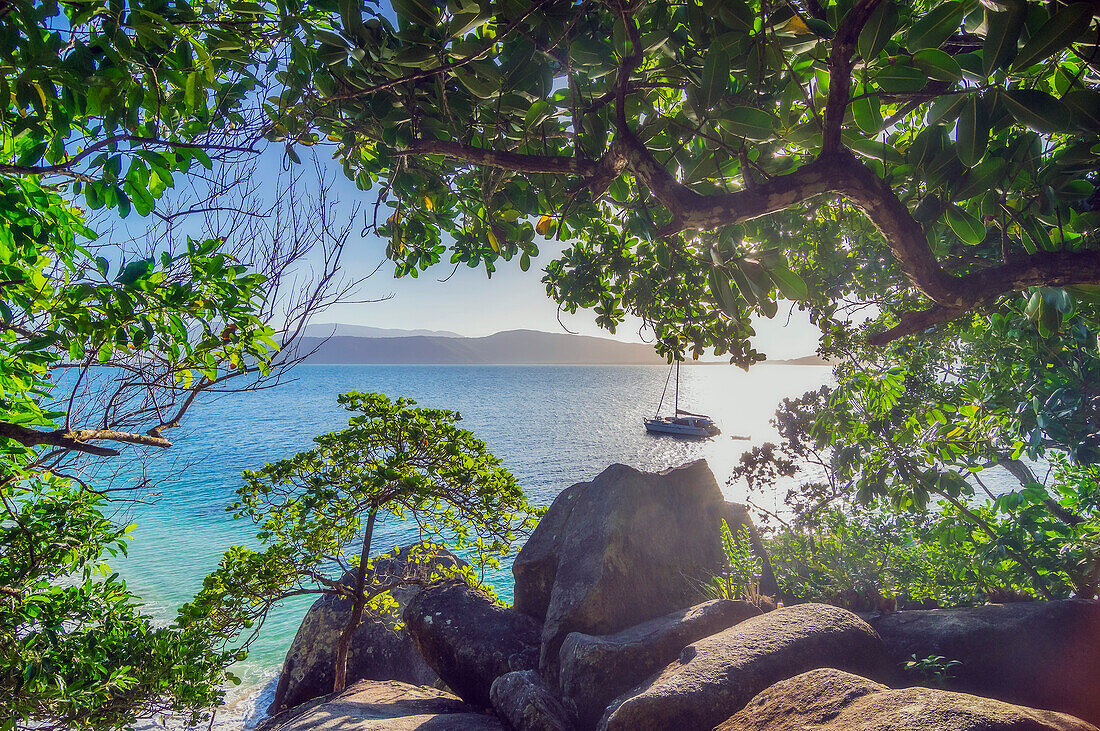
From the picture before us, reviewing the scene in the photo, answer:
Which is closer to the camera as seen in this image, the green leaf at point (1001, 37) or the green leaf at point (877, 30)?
the green leaf at point (1001, 37)

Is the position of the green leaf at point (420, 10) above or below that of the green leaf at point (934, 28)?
above

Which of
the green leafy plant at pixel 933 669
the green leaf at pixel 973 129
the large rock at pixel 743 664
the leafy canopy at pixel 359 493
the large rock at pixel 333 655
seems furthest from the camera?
the large rock at pixel 333 655

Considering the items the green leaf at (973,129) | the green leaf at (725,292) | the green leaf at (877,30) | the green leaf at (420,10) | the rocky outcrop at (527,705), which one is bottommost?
the rocky outcrop at (527,705)

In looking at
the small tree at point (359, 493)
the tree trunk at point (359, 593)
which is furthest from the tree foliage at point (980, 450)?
the tree trunk at point (359, 593)

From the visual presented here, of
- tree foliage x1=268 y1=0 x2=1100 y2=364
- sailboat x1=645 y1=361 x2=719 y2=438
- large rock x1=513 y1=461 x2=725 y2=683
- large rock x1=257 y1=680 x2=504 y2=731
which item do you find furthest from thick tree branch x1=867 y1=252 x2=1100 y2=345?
sailboat x1=645 y1=361 x2=719 y2=438

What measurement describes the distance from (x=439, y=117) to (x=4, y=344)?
233cm

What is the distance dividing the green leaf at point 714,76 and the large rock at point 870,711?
9.59ft

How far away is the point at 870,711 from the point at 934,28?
313 cm

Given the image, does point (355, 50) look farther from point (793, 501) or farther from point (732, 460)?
point (732, 460)

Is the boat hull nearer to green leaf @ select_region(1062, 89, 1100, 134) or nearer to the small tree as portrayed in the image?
the small tree

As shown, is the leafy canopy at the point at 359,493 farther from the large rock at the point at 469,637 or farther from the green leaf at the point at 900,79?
the green leaf at the point at 900,79

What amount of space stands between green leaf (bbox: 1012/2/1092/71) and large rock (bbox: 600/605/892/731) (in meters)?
3.89

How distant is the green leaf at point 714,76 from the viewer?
5.26 feet

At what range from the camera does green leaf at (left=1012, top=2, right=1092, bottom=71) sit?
1.21 meters
